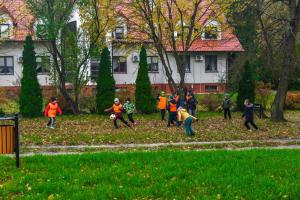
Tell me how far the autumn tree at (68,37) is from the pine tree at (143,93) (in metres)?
3.57

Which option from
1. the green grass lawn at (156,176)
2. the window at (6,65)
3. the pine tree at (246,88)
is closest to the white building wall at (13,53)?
the window at (6,65)

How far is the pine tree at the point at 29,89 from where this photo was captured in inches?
1154

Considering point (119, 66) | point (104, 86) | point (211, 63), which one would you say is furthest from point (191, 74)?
point (104, 86)

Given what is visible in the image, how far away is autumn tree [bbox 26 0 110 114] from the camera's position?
28.7 metres

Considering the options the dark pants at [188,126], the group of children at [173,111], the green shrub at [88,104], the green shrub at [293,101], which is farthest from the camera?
the green shrub at [293,101]

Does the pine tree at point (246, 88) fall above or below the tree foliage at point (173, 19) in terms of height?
below

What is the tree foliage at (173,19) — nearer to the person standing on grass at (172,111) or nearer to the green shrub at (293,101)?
the person standing on grass at (172,111)

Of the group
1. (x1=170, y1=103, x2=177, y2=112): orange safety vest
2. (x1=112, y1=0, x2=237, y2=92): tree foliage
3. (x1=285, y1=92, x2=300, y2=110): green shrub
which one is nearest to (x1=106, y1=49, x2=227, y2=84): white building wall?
(x1=285, y1=92, x2=300, y2=110): green shrub

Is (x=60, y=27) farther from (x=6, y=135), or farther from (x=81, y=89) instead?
(x=6, y=135)

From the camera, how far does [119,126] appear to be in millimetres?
22500

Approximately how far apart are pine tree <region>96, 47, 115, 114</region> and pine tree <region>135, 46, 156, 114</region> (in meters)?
1.76

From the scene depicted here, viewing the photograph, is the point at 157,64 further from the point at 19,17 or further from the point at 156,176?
the point at 156,176

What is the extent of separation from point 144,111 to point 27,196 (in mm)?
22999

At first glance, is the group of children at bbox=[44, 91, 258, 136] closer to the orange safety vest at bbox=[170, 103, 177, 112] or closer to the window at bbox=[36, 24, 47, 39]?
the orange safety vest at bbox=[170, 103, 177, 112]
